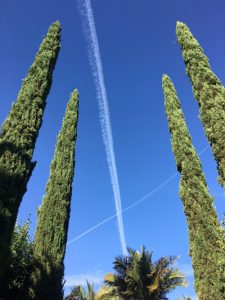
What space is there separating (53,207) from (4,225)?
18.5 feet

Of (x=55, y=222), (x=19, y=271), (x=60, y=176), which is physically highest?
(x=60, y=176)

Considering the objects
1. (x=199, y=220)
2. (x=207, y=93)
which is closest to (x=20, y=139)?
(x=207, y=93)

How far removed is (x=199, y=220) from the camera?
14.6 metres

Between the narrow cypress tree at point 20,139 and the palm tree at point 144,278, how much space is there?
11459mm

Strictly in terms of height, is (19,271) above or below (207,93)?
below

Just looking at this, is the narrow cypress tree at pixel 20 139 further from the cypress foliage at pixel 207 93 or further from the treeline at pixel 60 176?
the cypress foliage at pixel 207 93

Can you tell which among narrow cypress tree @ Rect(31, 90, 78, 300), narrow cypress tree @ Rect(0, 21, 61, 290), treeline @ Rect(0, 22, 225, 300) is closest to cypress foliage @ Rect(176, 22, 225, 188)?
treeline @ Rect(0, 22, 225, 300)

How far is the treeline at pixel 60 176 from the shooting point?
12.5m

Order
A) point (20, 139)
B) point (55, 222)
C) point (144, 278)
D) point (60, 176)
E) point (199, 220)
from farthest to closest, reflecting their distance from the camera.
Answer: point (144, 278)
point (60, 176)
point (55, 222)
point (199, 220)
point (20, 139)

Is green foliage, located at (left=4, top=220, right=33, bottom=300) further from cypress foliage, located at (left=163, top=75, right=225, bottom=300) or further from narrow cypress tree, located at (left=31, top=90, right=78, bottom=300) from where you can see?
cypress foliage, located at (left=163, top=75, right=225, bottom=300)

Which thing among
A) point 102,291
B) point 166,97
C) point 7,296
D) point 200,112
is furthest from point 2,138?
point 102,291

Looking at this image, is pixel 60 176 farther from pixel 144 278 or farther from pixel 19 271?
pixel 144 278

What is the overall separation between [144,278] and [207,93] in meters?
14.3

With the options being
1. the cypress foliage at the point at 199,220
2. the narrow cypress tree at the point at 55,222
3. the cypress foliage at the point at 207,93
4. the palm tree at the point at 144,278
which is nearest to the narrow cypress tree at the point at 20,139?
the narrow cypress tree at the point at 55,222
